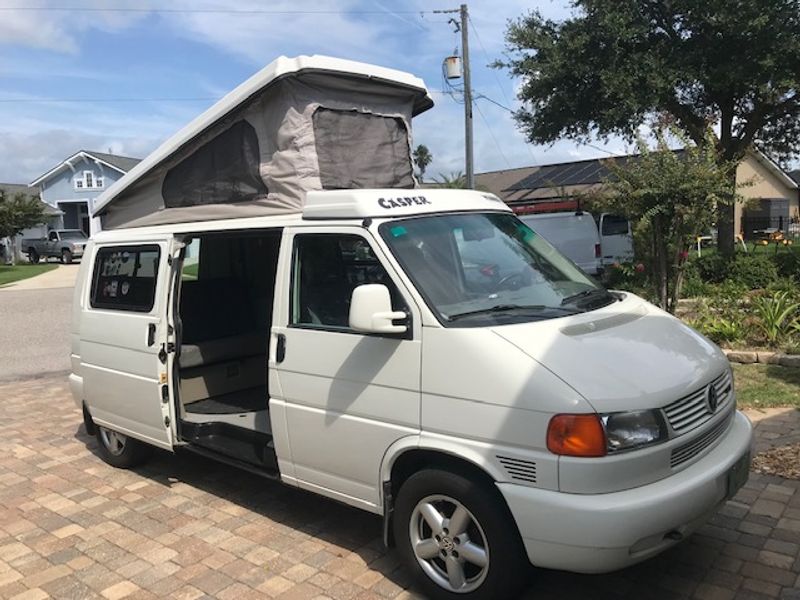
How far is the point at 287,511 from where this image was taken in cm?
471

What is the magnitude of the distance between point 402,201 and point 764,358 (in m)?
5.69

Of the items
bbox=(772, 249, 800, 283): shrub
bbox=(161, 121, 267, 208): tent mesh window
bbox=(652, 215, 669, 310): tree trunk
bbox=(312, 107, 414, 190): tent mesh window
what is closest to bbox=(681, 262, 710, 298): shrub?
bbox=(772, 249, 800, 283): shrub

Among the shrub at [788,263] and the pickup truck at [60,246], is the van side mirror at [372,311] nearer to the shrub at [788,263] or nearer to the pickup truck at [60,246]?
the shrub at [788,263]

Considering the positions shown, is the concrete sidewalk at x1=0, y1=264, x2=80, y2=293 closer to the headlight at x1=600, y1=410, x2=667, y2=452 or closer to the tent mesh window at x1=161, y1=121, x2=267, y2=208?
the tent mesh window at x1=161, y1=121, x2=267, y2=208

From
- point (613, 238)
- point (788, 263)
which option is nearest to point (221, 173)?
point (788, 263)

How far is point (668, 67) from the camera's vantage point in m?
15.6

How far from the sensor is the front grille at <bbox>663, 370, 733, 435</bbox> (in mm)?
3063

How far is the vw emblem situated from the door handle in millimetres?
2273

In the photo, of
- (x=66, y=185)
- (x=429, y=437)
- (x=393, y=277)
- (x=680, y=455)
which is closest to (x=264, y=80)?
(x=393, y=277)

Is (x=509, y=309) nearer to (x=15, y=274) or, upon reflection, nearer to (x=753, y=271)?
(x=753, y=271)

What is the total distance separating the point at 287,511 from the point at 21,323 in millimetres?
12389

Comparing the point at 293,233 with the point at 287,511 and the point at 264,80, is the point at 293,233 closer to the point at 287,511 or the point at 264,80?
the point at 264,80

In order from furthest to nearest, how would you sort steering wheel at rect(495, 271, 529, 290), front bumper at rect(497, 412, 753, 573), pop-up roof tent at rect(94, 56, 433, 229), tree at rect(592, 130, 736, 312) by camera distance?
tree at rect(592, 130, 736, 312)
pop-up roof tent at rect(94, 56, 433, 229)
steering wheel at rect(495, 271, 529, 290)
front bumper at rect(497, 412, 753, 573)

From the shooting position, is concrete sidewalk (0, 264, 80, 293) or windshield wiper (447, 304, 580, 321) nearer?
windshield wiper (447, 304, 580, 321)
